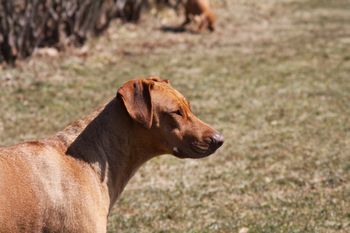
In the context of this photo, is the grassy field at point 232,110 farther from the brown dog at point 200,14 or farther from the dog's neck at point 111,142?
the dog's neck at point 111,142

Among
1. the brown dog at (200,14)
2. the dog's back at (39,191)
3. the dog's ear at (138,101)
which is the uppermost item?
the dog's ear at (138,101)

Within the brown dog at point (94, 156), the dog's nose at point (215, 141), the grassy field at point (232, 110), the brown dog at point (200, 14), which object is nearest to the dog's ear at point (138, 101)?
the brown dog at point (94, 156)

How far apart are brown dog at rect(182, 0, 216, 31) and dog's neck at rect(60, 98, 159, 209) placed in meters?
Result: 11.3

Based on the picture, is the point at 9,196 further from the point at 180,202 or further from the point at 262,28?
the point at 262,28

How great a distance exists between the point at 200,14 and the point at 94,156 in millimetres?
11643

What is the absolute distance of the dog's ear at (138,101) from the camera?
15.3 feet

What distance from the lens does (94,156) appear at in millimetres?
4707

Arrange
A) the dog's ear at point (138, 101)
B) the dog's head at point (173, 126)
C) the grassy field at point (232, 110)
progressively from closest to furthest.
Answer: the dog's ear at point (138, 101)
the dog's head at point (173, 126)
the grassy field at point (232, 110)

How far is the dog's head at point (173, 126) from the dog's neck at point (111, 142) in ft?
0.29

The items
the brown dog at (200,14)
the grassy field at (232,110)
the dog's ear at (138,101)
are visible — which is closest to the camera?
the dog's ear at (138,101)

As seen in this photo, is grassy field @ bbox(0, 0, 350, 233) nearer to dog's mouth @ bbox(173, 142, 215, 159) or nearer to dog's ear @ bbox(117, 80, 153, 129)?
dog's mouth @ bbox(173, 142, 215, 159)

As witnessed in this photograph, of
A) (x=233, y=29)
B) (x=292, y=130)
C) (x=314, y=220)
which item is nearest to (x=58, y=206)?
(x=314, y=220)

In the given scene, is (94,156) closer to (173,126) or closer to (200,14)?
(173,126)

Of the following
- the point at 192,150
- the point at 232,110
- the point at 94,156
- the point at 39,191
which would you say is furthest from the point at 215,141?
the point at 232,110
